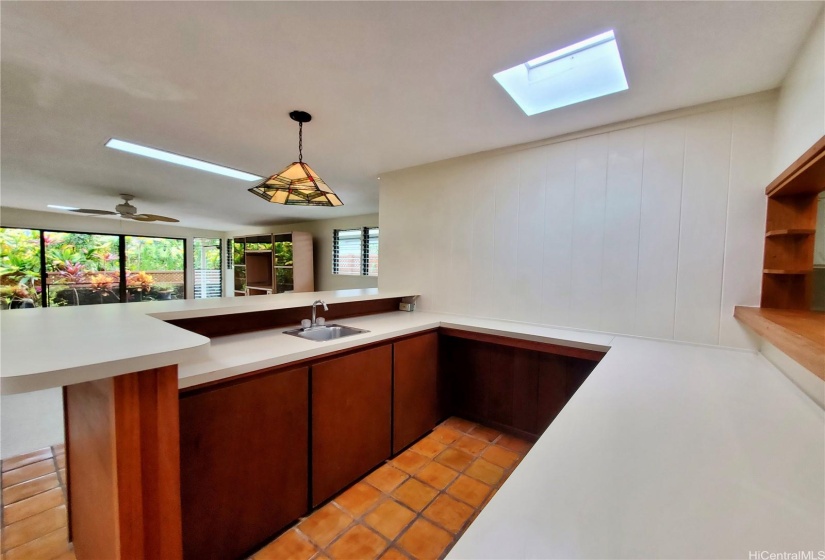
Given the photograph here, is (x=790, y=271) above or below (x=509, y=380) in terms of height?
above

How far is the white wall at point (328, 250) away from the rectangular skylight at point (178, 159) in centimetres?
221

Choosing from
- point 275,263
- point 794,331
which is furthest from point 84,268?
point 794,331

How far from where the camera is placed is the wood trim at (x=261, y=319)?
1824 millimetres

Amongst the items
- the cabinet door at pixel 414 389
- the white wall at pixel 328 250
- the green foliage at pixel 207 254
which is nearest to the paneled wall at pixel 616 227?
the cabinet door at pixel 414 389

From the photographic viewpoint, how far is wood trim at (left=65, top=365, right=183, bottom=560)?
3.16 feet

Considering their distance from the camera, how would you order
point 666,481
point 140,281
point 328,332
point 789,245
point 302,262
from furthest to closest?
point 140,281, point 302,262, point 328,332, point 789,245, point 666,481

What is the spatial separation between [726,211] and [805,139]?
0.61 m

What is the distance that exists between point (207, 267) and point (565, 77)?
8.85 m

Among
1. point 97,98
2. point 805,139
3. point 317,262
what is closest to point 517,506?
point 805,139

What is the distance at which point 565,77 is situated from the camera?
173 cm

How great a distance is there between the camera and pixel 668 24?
4.01 ft

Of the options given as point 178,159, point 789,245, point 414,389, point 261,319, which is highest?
point 178,159

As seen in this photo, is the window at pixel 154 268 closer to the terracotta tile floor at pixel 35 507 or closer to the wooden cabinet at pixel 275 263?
the wooden cabinet at pixel 275 263

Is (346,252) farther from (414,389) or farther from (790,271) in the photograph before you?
(790,271)
